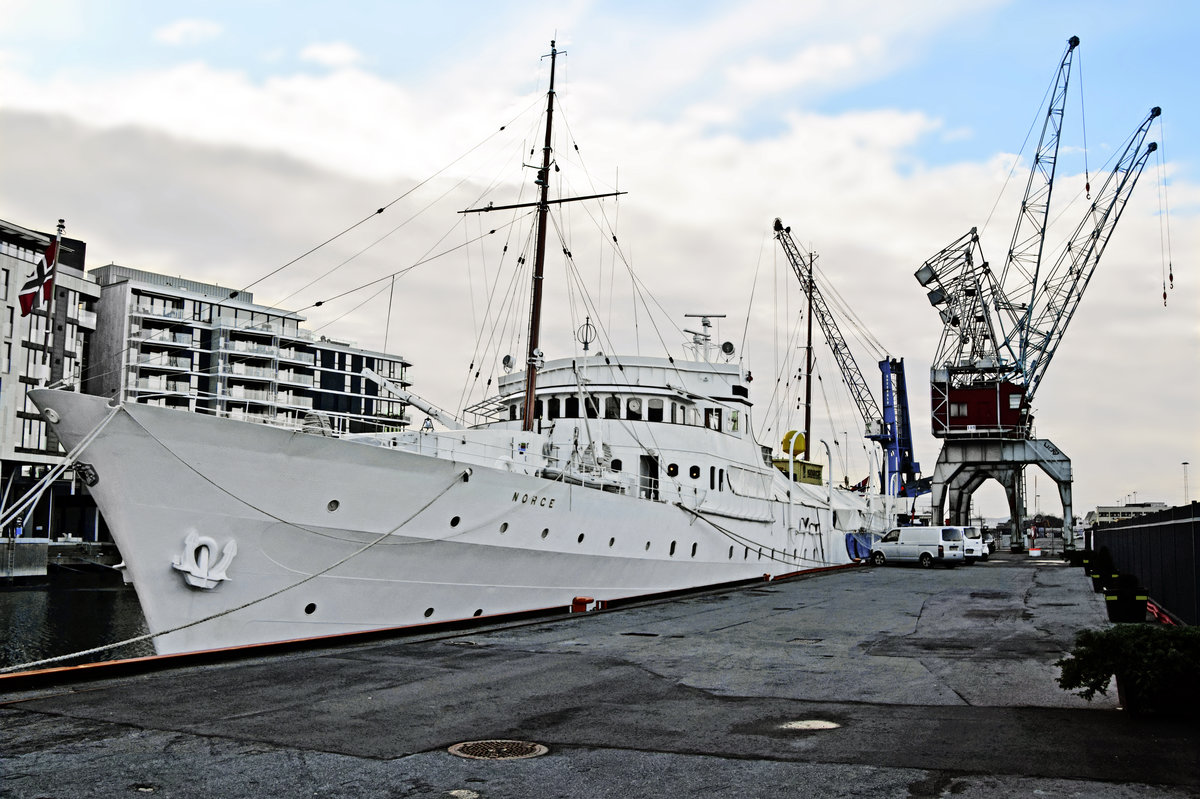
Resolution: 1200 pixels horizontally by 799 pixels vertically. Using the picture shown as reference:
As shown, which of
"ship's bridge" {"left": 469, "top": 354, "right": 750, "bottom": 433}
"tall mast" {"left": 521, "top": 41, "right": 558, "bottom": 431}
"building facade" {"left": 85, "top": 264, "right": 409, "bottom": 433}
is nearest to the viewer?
"tall mast" {"left": 521, "top": 41, "right": 558, "bottom": 431}

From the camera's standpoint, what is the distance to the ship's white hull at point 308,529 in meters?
12.8

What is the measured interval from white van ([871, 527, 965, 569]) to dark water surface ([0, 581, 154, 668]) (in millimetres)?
30550

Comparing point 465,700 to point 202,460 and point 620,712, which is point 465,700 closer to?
point 620,712

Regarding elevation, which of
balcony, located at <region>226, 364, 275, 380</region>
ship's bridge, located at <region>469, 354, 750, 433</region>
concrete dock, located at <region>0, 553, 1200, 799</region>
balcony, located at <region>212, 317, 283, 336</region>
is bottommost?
concrete dock, located at <region>0, 553, 1200, 799</region>

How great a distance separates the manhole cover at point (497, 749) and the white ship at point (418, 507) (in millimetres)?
6892

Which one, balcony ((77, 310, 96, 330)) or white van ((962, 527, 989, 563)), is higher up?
balcony ((77, 310, 96, 330))

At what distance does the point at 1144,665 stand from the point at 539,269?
58.6 feet

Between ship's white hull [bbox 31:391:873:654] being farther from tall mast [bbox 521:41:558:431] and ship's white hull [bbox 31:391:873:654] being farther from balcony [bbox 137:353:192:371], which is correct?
balcony [bbox 137:353:192:371]

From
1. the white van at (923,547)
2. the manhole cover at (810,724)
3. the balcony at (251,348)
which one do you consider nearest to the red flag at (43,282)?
the manhole cover at (810,724)

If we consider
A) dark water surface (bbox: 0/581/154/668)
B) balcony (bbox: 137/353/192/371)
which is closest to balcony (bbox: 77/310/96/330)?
balcony (bbox: 137/353/192/371)

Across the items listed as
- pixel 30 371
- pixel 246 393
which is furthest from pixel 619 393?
pixel 246 393

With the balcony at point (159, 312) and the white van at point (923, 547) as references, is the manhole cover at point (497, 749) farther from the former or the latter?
the balcony at point (159, 312)

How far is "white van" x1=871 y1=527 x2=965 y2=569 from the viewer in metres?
40.0

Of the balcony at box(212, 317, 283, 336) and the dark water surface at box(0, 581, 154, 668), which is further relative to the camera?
the balcony at box(212, 317, 283, 336)
